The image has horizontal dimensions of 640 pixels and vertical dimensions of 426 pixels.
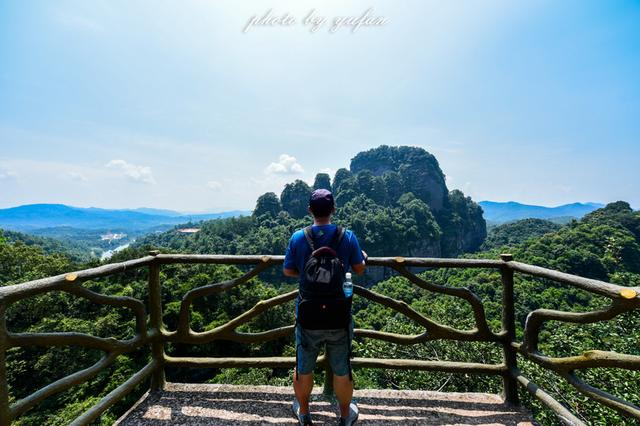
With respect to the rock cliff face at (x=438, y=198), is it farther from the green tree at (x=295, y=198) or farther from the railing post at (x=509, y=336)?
the railing post at (x=509, y=336)

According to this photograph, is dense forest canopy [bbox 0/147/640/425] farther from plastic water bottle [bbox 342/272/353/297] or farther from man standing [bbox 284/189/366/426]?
plastic water bottle [bbox 342/272/353/297]

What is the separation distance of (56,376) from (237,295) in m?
8.85

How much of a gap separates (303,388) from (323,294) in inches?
27.6

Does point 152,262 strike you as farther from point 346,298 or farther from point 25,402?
point 346,298

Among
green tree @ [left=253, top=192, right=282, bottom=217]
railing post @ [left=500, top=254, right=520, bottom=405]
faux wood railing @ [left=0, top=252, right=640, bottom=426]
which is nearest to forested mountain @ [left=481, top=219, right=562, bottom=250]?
green tree @ [left=253, top=192, right=282, bottom=217]

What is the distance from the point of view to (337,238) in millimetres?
1818

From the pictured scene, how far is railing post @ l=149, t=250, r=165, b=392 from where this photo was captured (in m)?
2.46

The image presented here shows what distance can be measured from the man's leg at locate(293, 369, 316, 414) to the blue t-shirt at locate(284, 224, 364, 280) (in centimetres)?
65

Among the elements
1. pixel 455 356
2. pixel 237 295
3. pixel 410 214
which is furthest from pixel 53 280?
pixel 410 214

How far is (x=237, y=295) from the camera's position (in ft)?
64.8

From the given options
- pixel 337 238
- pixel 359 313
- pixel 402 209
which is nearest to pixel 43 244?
pixel 359 313

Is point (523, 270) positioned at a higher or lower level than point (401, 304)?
higher

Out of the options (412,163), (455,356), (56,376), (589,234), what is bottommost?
(56,376)

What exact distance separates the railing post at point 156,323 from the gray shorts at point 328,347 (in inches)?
49.9
